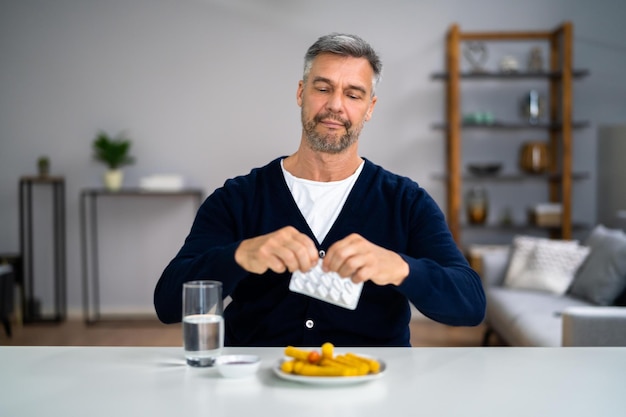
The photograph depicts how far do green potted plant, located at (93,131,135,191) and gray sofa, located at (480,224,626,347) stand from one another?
8.96 feet

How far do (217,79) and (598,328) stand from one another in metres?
3.82

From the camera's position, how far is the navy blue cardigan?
5.33ft

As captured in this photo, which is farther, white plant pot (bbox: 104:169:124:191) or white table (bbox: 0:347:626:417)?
white plant pot (bbox: 104:169:124:191)

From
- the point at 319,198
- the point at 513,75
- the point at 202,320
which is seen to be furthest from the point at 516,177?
the point at 202,320

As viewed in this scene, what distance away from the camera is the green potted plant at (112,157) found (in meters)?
5.52

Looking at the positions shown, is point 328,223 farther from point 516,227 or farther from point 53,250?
point 53,250

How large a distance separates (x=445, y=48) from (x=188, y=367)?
191 inches

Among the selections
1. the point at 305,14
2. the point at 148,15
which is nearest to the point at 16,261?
the point at 148,15

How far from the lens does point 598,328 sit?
275 centimetres

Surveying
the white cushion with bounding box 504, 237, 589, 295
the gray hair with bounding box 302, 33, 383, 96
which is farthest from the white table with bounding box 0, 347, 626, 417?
the white cushion with bounding box 504, 237, 589, 295

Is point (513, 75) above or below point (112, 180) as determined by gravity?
above

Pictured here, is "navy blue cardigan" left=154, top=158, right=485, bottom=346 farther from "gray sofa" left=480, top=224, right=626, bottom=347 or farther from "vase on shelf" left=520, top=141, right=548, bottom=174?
"vase on shelf" left=520, top=141, right=548, bottom=174

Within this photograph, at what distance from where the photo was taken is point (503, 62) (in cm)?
→ 551

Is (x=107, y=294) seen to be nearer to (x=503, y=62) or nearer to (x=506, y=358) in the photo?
(x=503, y=62)
